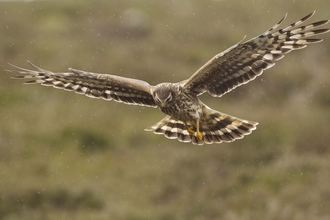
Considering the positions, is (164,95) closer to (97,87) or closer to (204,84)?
(204,84)

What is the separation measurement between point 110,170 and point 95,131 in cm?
166

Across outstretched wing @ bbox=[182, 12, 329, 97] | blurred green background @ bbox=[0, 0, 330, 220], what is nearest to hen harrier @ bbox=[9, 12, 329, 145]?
outstretched wing @ bbox=[182, 12, 329, 97]

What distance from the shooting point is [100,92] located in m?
9.62

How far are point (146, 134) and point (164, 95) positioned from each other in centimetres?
724

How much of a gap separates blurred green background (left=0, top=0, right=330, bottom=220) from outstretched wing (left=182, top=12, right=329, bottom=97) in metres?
4.17

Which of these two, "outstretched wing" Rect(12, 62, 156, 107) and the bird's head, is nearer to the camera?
the bird's head

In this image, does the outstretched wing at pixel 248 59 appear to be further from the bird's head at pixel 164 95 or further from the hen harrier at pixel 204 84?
the bird's head at pixel 164 95

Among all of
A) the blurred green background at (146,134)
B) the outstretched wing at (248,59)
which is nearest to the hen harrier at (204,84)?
the outstretched wing at (248,59)

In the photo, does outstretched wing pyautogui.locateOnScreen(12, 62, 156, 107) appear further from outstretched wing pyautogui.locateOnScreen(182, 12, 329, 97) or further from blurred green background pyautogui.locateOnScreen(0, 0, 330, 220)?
blurred green background pyautogui.locateOnScreen(0, 0, 330, 220)

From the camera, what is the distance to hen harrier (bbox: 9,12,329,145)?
26.7 feet

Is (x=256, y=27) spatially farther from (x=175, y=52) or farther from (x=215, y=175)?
(x=215, y=175)

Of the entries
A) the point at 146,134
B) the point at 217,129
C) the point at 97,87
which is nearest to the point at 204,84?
the point at 217,129

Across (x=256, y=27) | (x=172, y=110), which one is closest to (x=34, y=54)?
(x=256, y=27)

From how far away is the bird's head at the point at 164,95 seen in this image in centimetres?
822
